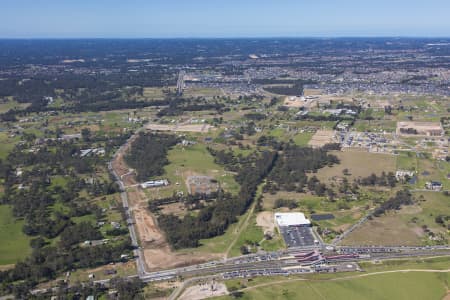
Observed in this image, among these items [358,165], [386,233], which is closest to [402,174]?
[358,165]

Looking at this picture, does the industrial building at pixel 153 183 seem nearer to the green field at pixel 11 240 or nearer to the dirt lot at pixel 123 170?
the dirt lot at pixel 123 170

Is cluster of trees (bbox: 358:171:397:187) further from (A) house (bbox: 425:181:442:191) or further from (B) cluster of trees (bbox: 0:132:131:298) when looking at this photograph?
(B) cluster of trees (bbox: 0:132:131:298)

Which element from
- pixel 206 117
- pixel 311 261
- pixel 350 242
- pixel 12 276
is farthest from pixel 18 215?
Result: pixel 206 117

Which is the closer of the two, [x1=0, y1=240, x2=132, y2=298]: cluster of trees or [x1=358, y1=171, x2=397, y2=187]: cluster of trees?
[x1=0, y1=240, x2=132, y2=298]: cluster of trees

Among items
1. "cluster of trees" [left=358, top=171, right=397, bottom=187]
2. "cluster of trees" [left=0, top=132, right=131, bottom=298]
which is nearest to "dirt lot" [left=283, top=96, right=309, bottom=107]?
"cluster of trees" [left=0, top=132, right=131, bottom=298]

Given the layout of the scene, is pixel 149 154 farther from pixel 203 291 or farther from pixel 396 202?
pixel 396 202

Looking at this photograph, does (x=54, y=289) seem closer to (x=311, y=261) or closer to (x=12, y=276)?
(x=12, y=276)
